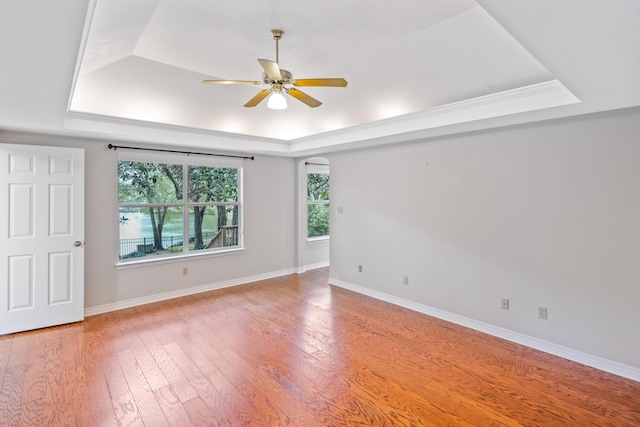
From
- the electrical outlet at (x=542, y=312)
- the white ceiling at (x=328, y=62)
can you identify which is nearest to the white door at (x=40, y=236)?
the white ceiling at (x=328, y=62)

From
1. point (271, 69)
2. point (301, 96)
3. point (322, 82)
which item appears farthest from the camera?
point (301, 96)

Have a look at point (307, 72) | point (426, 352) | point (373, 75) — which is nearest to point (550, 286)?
point (426, 352)

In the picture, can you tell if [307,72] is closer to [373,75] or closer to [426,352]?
[373,75]

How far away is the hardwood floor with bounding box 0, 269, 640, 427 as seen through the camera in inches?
87.3

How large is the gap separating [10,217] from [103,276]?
1178 mm

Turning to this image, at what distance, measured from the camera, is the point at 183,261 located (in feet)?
16.1

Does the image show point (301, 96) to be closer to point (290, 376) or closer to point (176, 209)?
point (290, 376)

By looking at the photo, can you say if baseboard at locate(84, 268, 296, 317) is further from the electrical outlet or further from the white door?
the electrical outlet

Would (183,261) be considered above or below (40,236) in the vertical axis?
below

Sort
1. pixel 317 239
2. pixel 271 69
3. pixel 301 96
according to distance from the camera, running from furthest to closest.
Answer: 1. pixel 317 239
2. pixel 301 96
3. pixel 271 69

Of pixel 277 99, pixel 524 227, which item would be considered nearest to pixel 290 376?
pixel 277 99

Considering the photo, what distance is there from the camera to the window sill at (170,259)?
436 centimetres

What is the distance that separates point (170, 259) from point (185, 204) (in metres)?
0.85

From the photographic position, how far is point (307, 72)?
3602mm
